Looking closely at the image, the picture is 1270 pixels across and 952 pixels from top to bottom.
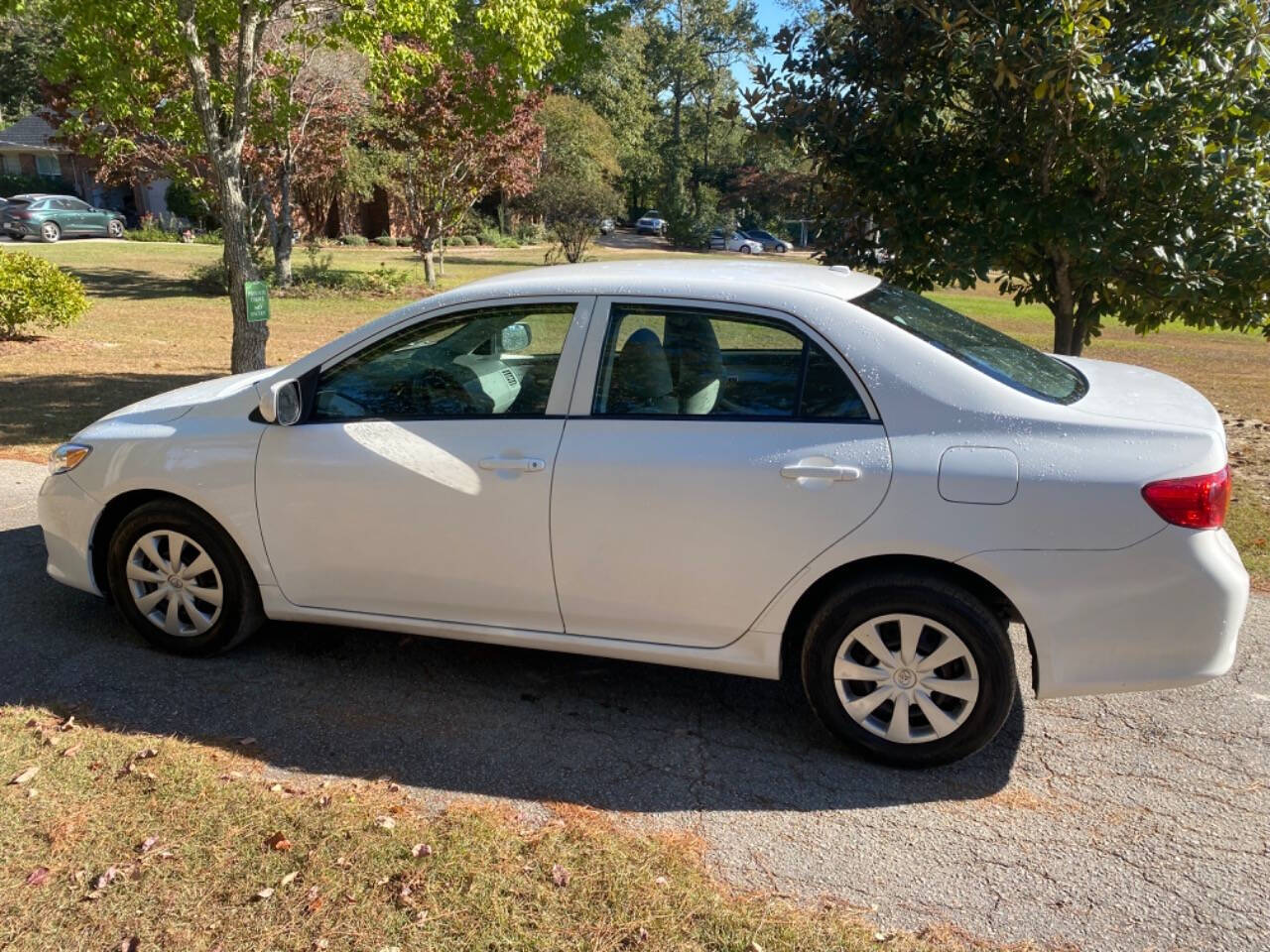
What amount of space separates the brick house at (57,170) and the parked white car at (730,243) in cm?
2808

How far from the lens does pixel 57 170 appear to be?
50719 mm

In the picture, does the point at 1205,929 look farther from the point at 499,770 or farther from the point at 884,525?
the point at 499,770

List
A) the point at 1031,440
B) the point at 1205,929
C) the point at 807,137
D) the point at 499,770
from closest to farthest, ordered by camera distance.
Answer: the point at 1205,929 < the point at 1031,440 < the point at 499,770 < the point at 807,137

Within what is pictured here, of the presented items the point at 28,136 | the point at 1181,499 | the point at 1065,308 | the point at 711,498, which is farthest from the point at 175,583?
the point at 28,136

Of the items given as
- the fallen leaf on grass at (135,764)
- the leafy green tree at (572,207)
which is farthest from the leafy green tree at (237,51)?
the leafy green tree at (572,207)

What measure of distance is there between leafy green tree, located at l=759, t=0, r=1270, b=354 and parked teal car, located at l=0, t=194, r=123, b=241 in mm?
34933

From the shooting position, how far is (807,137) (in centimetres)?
781

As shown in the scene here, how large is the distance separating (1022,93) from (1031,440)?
467 centimetres

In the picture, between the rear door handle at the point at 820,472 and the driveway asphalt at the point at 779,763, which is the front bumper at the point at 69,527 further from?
the rear door handle at the point at 820,472

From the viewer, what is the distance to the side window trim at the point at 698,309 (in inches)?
142

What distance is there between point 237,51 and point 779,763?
332 inches

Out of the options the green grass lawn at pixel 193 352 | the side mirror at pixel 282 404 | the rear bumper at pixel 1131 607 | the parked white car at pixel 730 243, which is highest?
the parked white car at pixel 730 243

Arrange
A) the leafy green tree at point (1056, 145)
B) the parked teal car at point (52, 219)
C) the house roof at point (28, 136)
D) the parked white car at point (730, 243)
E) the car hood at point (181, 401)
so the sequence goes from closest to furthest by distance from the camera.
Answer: the car hood at point (181, 401) → the leafy green tree at point (1056, 145) → the parked teal car at point (52, 219) → the house roof at point (28, 136) → the parked white car at point (730, 243)

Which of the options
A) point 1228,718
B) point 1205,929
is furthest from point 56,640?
point 1228,718
